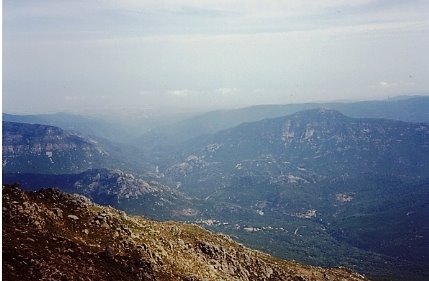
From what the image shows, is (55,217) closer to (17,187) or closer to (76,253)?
(17,187)

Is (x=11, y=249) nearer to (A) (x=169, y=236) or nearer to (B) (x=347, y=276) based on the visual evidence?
(A) (x=169, y=236)

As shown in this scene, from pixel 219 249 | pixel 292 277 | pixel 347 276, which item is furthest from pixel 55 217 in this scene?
pixel 347 276

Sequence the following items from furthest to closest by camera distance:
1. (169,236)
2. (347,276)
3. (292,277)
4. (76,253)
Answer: (347,276), (292,277), (169,236), (76,253)

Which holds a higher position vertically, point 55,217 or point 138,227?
point 55,217

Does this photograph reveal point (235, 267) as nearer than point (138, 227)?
No

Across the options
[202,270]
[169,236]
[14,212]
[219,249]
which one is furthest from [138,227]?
[14,212]

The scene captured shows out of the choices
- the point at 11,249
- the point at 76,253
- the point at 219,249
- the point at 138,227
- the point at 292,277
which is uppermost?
the point at 11,249

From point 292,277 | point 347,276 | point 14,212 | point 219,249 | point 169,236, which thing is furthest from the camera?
point 347,276
